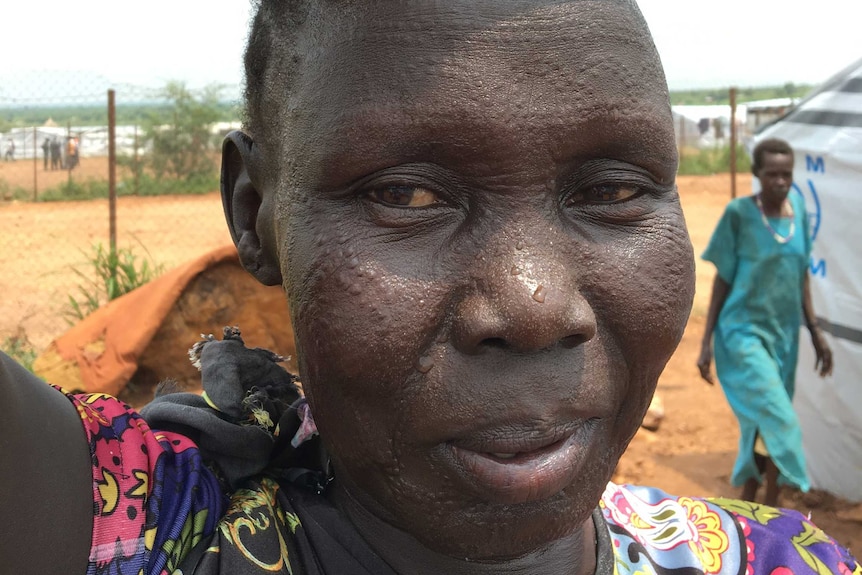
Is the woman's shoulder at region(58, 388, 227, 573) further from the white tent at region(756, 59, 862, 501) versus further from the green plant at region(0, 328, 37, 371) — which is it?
the green plant at region(0, 328, 37, 371)

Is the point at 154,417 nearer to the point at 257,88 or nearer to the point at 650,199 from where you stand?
the point at 257,88

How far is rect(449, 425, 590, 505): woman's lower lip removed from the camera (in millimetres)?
961

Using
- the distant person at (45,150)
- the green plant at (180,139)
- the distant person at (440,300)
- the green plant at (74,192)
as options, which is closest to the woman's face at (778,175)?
the distant person at (440,300)

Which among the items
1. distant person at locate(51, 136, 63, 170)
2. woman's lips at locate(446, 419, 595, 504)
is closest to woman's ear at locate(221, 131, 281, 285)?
woman's lips at locate(446, 419, 595, 504)

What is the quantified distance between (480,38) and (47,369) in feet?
16.9

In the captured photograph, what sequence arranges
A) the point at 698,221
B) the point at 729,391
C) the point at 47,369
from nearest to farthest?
1. the point at 729,391
2. the point at 47,369
3. the point at 698,221

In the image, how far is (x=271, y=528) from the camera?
1.15m

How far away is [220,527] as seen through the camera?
1116mm

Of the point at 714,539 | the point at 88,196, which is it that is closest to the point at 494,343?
the point at 714,539

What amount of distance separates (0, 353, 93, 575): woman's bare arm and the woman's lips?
486 mm

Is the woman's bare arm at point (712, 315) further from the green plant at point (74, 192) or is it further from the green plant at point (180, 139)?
the green plant at point (180, 139)

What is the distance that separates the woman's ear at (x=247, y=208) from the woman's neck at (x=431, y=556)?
380mm

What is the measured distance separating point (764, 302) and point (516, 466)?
3941 mm

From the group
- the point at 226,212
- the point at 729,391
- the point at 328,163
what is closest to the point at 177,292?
the point at 729,391
